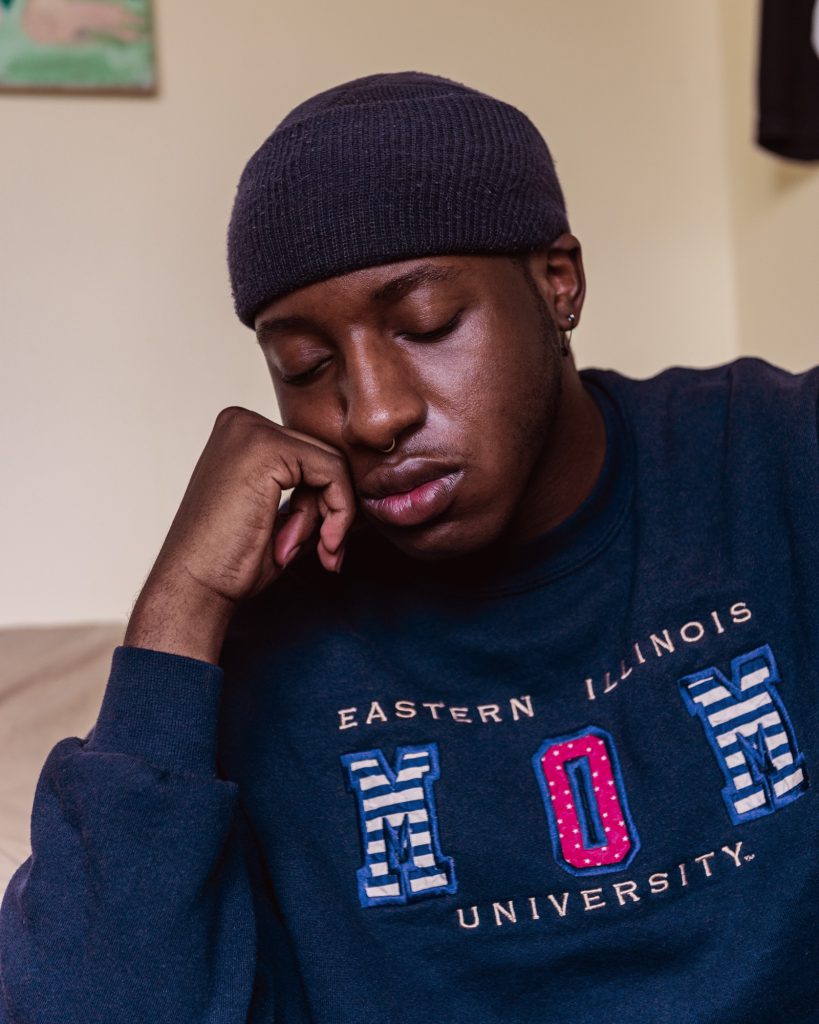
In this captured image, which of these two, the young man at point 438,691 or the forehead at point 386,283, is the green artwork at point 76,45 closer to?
the young man at point 438,691

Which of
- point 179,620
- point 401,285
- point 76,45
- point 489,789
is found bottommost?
point 489,789

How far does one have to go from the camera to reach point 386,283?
3.34 feet

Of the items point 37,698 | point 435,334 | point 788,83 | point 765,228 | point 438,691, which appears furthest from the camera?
point 765,228

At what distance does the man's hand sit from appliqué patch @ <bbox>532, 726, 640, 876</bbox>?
0.27 m

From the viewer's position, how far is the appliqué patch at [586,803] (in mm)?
1015

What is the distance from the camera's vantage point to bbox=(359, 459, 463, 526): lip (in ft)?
3.31

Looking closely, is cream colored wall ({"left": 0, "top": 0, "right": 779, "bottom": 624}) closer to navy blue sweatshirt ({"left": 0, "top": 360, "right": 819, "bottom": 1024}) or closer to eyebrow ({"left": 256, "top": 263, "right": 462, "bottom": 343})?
navy blue sweatshirt ({"left": 0, "top": 360, "right": 819, "bottom": 1024})

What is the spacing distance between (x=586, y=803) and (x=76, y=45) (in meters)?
1.41

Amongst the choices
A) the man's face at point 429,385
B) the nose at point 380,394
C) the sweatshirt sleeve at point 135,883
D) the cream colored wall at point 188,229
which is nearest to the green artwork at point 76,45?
the cream colored wall at point 188,229

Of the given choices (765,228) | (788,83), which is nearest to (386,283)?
(788,83)

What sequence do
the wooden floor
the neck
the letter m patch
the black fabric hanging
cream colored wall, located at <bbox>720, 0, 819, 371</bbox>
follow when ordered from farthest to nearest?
cream colored wall, located at <bbox>720, 0, 819, 371</bbox> → the black fabric hanging → the wooden floor → the neck → the letter m patch

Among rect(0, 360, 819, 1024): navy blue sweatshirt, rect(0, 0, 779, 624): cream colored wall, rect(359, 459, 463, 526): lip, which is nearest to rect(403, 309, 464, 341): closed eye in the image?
rect(359, 459, 463, 526): lip

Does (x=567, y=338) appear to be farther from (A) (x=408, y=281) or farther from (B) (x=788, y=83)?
(B) (x=788, y=83)

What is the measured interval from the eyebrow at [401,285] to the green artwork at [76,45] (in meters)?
0.96
